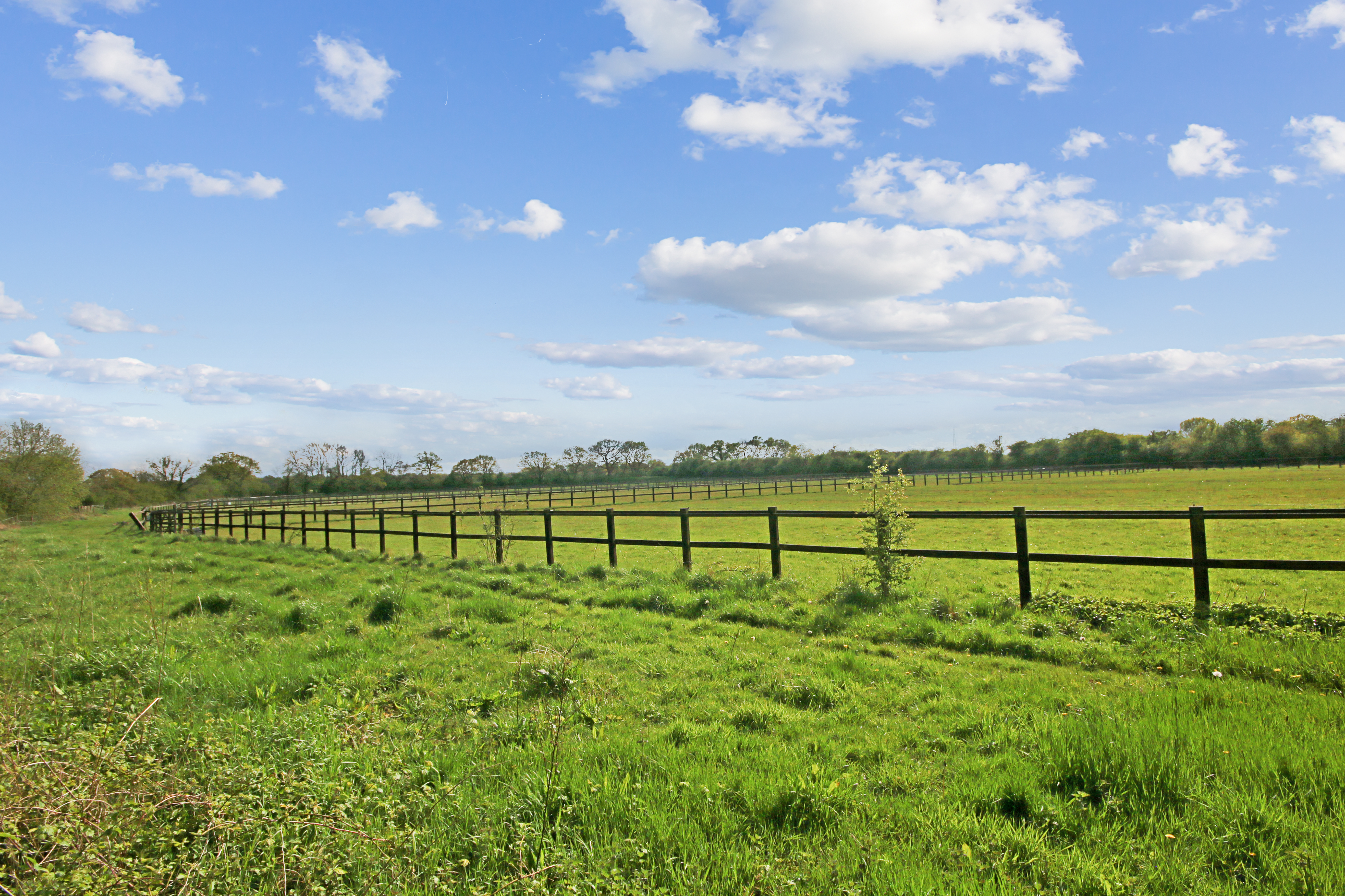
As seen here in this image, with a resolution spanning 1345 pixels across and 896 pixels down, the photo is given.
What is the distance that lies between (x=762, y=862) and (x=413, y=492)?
89.5 meters

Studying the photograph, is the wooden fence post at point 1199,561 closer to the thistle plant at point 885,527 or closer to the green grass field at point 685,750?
the green grass field at point 685,750

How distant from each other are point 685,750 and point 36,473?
71.6 m

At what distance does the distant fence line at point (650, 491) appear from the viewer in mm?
55656

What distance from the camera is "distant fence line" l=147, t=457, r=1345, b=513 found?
2191 inches

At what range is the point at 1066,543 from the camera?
1716cm

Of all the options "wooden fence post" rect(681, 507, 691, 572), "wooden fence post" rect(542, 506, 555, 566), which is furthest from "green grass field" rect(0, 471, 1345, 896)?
"wooden fence post" rect(542, 506, 555, 566)

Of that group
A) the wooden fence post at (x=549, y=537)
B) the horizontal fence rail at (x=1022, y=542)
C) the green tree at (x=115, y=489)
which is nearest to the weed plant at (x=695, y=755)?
the horizontal fence rail at (x=1022, y=542)

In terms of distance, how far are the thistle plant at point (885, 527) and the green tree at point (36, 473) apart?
6835cm

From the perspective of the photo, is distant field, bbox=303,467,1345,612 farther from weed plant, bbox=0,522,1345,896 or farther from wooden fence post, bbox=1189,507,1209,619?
weed plant, bbox=0,522,1345,896

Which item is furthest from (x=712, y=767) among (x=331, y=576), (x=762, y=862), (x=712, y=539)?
(x=712, y=539)

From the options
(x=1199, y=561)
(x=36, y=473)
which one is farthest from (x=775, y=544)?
(x=36, y=473)

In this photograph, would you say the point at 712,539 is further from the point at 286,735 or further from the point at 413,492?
the point at 413,492

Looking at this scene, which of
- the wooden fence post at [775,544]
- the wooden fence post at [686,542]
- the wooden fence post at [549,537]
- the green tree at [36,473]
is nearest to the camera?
the wooden fence post at [775,544]

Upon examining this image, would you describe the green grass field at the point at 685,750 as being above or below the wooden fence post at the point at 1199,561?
below
